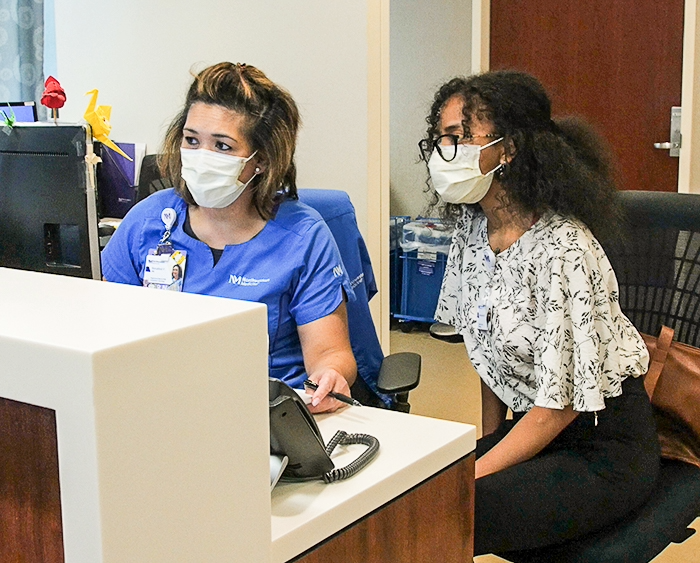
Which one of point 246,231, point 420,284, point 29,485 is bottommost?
point 420,284

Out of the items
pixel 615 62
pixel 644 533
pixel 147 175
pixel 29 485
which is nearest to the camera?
pixel 29 485

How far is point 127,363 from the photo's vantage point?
2.09 feet

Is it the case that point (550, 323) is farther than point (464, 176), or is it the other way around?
point (464, 176)

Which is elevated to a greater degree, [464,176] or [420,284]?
[464,176]

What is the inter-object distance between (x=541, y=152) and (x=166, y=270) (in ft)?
2.35

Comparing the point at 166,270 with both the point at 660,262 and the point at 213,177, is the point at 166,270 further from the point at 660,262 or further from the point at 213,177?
the point at 660,262

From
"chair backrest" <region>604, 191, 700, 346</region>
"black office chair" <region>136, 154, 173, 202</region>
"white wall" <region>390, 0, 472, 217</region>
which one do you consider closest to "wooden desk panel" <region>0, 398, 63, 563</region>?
"chair backrest" <region>604, 191, 700, 346</region>

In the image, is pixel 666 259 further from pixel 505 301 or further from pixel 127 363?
pixel 127 363

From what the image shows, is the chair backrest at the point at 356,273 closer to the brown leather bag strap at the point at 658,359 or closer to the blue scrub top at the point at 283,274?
the blue scrub top at the point at 283,274

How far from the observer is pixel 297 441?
0.92 m

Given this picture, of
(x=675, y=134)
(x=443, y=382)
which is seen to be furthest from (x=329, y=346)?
(x=675, y=134)

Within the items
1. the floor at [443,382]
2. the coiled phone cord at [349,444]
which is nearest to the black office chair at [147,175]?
the floor at [443,382]

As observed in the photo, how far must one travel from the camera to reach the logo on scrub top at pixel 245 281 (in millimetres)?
1541

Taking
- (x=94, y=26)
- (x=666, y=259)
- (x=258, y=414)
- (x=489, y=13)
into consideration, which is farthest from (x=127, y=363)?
(x=489, y=13)
